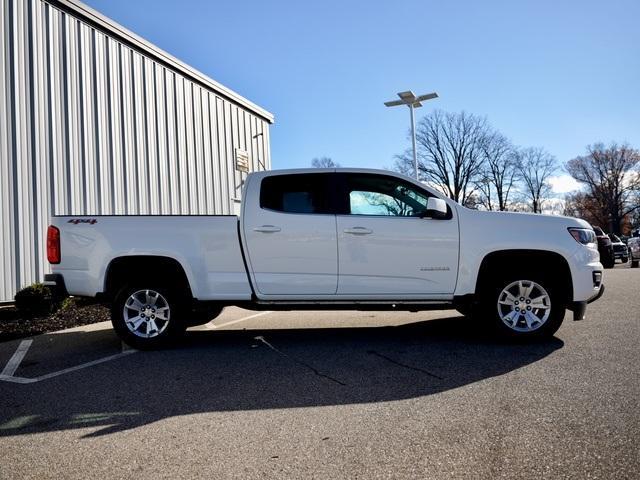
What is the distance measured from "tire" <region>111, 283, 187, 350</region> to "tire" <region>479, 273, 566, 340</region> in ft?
11.2

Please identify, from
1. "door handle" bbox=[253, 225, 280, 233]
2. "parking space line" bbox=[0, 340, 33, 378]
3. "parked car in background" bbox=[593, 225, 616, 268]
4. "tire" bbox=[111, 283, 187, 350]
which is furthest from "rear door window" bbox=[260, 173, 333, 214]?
"parked car in background" bbox=[593, 225, 616, 268]

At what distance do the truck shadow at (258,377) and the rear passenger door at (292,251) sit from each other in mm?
704

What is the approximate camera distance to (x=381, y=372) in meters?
4.26

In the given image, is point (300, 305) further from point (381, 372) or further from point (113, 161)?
point (113, 161)

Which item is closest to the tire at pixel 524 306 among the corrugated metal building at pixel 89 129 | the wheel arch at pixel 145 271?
the wheel arch at pixel 145 271

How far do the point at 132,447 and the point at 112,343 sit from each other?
3.51 meters

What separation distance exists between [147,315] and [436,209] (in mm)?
3408

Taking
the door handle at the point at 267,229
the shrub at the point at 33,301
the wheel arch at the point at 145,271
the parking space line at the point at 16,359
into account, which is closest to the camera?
the parking space line at the point at 16,359

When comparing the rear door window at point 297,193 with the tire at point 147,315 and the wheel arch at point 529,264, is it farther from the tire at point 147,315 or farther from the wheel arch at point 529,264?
the wheel arch at point 529,264

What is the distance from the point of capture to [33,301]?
794 centimetres

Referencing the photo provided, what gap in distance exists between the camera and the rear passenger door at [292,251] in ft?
17.4

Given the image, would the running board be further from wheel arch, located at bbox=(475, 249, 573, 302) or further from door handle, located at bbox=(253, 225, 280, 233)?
door handle, located at bbox=(253, 225, 280, 233)

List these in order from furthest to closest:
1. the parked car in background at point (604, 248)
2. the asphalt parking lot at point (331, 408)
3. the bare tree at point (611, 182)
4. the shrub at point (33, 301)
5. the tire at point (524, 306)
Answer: the bare tree at point (611, 182), the parked car in background at point (604, 248), the shrub at point (33, 301), the tire at point (524, 306), the asphalt parking lot at point (331, 408)

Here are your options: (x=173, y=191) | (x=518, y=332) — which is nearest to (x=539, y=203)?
(x=173, y=191)
